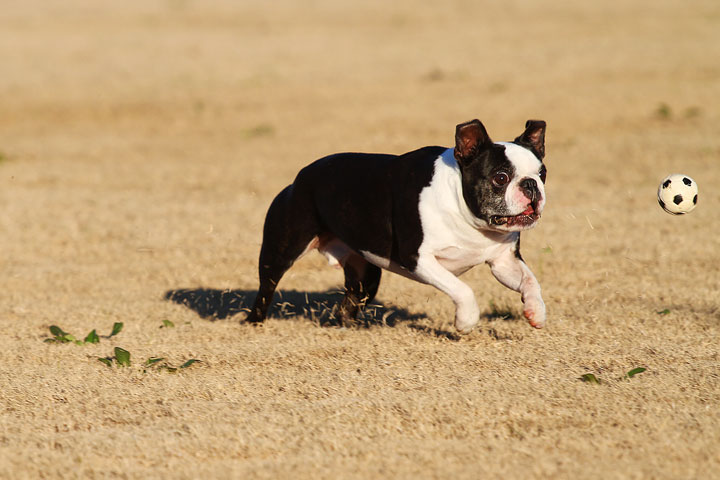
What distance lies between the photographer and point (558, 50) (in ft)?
75.9

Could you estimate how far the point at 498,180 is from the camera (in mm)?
5242

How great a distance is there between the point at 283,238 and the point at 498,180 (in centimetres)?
172

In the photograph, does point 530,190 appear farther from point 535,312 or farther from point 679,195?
point 679,195

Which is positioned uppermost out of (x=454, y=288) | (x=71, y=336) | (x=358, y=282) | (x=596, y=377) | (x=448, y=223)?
(x=448, y=223)

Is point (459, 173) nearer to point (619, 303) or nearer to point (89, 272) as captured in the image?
point (619, 303)

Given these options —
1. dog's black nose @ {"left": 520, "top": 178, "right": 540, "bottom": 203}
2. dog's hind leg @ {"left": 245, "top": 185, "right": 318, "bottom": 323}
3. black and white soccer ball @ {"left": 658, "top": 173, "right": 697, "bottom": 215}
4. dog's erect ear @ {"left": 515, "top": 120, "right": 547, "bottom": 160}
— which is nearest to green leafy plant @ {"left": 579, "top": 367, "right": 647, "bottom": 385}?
dog's black nose @ {"left": 520, "top": 178, "right": 540, "bottom": 203}

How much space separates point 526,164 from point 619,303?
6.67ft

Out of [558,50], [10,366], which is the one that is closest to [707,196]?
[10,366]

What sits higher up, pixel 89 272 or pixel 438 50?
pixel 438 50

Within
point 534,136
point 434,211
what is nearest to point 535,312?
point 434,211

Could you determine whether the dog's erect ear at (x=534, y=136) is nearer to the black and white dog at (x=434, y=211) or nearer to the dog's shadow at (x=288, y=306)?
the black and white dog at (x=434, y=211)

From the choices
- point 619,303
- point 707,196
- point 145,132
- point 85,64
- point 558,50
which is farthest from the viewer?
point 558,50

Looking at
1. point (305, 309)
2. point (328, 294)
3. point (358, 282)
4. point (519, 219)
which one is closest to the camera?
point (519, 219)

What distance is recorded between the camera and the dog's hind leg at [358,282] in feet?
21.5
